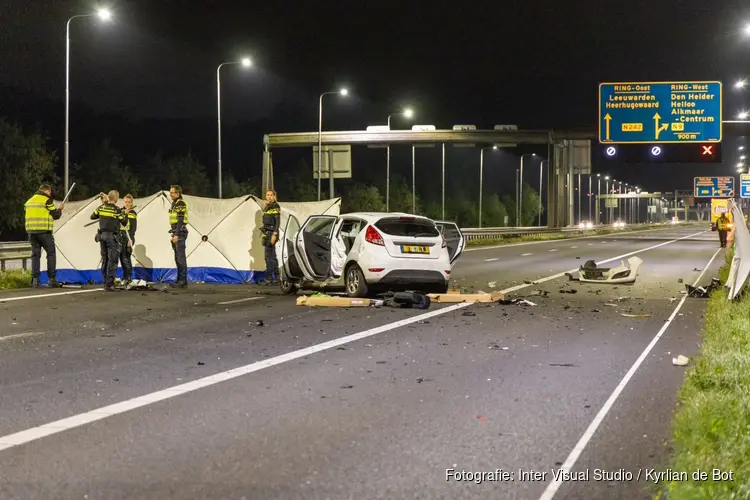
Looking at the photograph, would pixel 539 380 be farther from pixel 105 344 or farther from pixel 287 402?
pixel 105 344

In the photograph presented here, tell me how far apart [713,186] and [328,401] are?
10124 centimetres

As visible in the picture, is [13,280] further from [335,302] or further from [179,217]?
[335,302]

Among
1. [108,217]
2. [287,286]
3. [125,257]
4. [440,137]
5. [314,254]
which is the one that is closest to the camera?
[314,254]

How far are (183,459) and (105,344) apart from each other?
5.26 metres

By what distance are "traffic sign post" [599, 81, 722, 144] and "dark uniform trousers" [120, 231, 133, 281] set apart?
88.4ft

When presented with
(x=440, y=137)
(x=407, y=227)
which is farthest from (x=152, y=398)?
(x=440, y=137)

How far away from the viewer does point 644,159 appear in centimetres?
4197

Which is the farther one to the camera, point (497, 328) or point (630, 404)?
point (497, 328)

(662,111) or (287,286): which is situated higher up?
(662,111)

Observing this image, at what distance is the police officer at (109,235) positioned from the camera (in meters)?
18.0

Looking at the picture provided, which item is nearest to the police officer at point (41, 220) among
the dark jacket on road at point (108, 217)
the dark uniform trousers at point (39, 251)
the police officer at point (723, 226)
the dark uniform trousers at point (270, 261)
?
the dark uniform trousers at point (39, 251)

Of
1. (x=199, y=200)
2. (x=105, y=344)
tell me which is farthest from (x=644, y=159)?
(x=105, y=344)

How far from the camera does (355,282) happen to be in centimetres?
1559

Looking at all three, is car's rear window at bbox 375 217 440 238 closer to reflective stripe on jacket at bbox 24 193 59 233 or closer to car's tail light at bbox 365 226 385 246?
car's tail light at bbox 365 226 385 246
